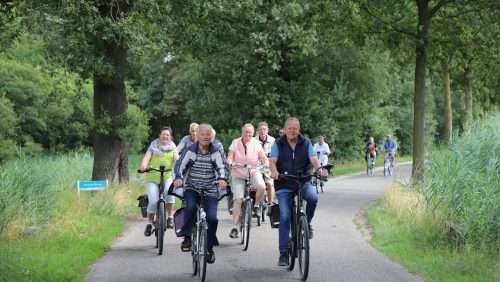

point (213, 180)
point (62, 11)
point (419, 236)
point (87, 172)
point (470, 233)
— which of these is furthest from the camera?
point (87, 172)

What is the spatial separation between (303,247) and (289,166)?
3.77 feet

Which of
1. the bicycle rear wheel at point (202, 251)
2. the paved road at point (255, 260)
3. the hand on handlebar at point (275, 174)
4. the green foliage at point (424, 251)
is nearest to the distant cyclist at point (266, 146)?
the paved road at point (255, 260)

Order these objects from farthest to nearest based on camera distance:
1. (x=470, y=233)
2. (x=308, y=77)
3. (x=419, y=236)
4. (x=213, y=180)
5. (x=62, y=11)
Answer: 1. (x=308, y=77)
2. (x=62, y=11)
3. (x=419, y=236)
4. (x=470, y=233)
5. (x=213, y=180)

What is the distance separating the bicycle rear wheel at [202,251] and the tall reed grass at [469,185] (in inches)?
161

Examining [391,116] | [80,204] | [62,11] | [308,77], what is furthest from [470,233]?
[391,116]

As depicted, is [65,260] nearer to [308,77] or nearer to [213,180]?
[213,180]

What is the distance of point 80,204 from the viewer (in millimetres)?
15281

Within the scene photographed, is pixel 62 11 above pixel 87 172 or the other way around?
above

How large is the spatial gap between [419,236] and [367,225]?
10.2ft

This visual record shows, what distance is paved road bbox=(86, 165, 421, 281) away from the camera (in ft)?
31.3

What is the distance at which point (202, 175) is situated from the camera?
9867mm

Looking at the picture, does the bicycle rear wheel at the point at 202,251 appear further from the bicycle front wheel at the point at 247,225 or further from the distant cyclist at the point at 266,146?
the distant cyclist at the point at 266,146

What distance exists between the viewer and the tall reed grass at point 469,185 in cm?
1159

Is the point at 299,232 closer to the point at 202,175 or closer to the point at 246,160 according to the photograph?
the point at 202,175
